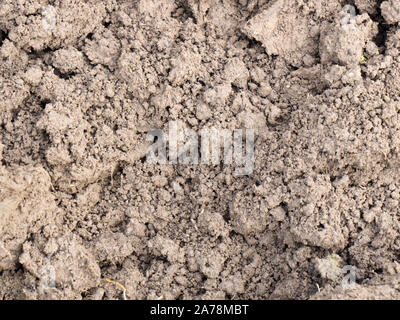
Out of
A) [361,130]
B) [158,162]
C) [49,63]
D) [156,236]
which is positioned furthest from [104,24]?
[361,130]

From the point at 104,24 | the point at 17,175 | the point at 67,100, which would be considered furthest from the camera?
the point at 104,24

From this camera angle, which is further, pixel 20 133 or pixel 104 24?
pixel 104 24

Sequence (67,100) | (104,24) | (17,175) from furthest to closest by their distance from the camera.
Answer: (104,24)
(67,100)
(17,175)

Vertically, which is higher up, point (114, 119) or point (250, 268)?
point (114, 119)

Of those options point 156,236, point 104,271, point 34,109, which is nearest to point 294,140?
point 156,236

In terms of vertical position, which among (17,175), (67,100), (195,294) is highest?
(67,100)

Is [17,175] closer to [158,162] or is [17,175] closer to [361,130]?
[158,162]
